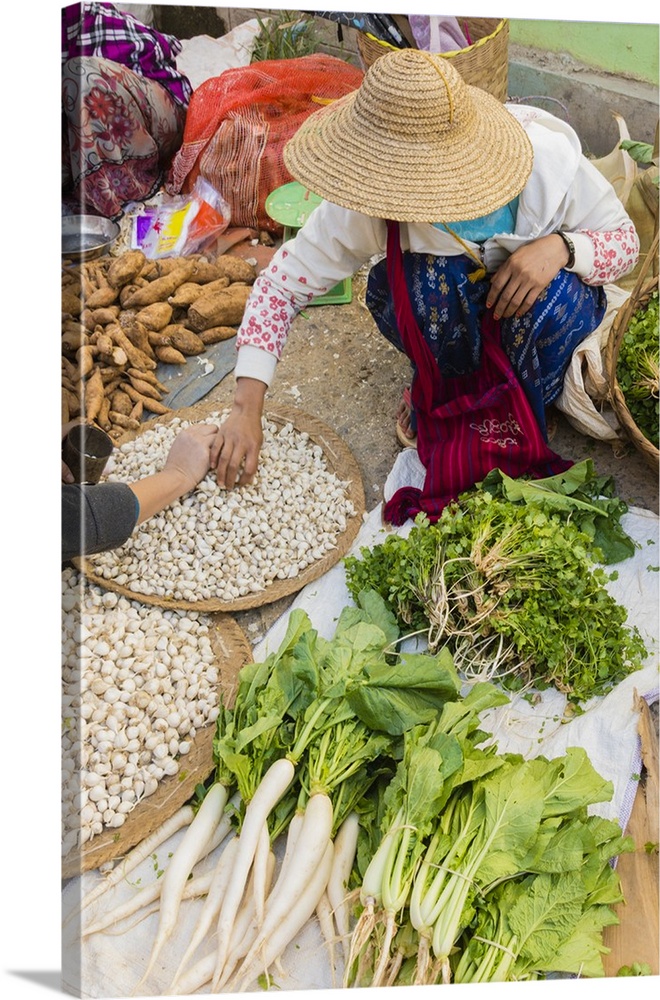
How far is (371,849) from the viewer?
1662 millimetres

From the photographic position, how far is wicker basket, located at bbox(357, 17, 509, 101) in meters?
2.72

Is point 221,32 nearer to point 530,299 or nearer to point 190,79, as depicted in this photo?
point 190,79

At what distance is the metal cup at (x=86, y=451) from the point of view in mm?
2037

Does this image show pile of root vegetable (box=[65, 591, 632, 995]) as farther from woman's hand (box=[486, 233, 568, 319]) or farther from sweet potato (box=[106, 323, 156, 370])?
sweet potato (box=[106, 323, 156, 370])

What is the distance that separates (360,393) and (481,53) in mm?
1068

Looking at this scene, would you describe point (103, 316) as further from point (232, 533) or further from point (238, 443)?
point (232, 533)

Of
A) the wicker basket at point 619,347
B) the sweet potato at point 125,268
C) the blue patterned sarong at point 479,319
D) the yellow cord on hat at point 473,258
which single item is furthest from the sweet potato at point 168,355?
the wicker basket at point 619,347

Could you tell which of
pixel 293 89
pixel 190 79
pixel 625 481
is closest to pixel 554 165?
pixel 625 481

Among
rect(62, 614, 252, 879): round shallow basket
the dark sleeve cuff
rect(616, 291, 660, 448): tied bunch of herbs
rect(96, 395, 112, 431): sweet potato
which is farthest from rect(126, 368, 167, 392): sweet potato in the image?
rect(616, 291, 660, 448): tied bunch of herbs

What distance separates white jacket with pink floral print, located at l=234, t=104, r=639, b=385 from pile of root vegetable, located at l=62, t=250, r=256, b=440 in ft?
1.85

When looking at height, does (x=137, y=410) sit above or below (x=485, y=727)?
above

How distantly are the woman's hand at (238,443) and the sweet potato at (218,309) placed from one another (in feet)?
2.09

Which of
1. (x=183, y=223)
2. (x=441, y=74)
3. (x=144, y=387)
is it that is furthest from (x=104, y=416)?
(x=441, y=74)

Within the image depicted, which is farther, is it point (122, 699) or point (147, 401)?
point (147, 401)
